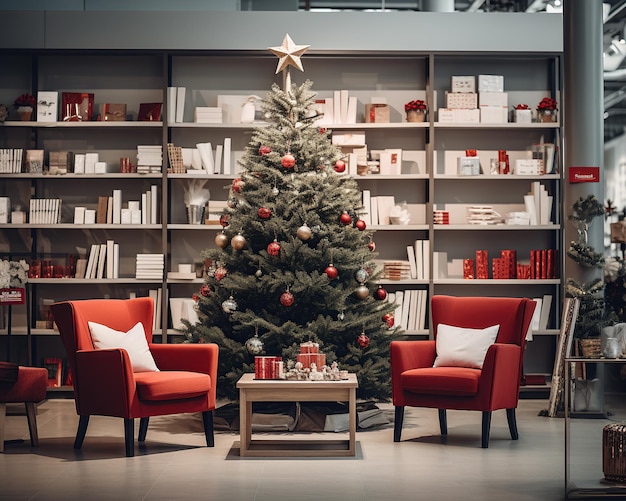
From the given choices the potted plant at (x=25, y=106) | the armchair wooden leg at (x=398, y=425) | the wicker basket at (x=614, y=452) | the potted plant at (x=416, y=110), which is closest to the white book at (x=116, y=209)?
the potted plant at (x=25, y=106)

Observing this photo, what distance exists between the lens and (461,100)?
888 centimetres

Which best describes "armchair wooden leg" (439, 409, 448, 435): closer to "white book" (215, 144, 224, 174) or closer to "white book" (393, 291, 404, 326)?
"white book" (393, 291, 404, 326)

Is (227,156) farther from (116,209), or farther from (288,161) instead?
(288,161)

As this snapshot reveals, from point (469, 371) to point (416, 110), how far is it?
310 centimetres

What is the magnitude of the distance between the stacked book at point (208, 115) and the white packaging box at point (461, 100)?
200cm

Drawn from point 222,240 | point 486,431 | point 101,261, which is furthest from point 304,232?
point 101,261

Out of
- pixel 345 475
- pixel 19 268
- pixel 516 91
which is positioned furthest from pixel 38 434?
pixel 516 91

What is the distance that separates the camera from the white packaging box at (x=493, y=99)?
8883 millimetres

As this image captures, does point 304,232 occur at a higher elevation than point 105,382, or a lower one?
higher

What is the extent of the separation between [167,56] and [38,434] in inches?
142

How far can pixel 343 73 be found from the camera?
9125 mm

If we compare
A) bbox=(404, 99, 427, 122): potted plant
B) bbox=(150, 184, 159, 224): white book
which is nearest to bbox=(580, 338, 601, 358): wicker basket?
bbox=(404, 99, 427, 122): potted plant

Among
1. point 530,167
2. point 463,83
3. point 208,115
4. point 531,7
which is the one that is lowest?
point 530,167

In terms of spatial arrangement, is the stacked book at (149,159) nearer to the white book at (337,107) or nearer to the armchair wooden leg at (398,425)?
the white book at (337,107)
